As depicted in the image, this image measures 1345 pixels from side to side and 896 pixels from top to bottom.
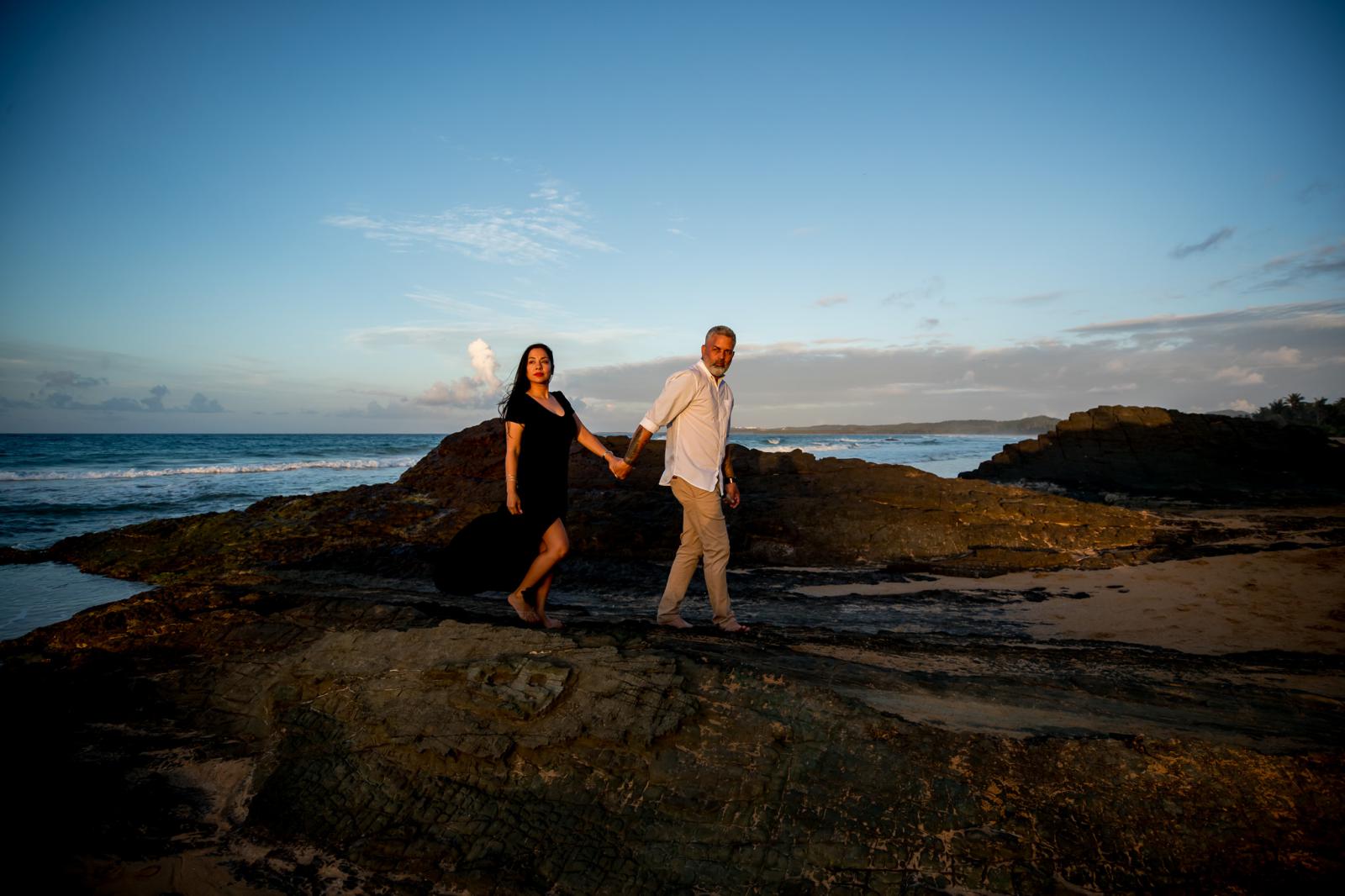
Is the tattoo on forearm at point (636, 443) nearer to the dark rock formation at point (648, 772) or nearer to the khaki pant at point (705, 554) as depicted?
the khaki pant at point (705, 554)

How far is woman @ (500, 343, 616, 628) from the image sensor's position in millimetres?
4969

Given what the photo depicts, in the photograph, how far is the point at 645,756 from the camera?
2.99m

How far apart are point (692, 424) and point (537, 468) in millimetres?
1181

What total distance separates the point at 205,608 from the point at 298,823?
2410 mm

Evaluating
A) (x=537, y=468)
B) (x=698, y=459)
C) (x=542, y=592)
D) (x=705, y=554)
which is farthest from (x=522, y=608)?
(x=698, y=459)

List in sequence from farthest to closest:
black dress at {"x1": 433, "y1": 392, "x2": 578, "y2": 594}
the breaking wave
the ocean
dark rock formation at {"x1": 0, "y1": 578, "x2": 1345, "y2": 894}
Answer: the breaking wave → the ocean → black dress at {"x1": 433, "y1": 392, "x2": 578, "y2": 594} → dark rock formation at {"x1": 0, "y1": 578, "x2": 1345, "y2": 894}

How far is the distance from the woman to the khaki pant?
0.86 metres

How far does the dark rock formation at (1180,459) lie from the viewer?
16516mm

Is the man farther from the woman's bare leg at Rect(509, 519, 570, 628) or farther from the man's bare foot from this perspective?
the man's bare foot

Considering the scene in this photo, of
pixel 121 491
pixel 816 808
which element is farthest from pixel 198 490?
pixel 816 808

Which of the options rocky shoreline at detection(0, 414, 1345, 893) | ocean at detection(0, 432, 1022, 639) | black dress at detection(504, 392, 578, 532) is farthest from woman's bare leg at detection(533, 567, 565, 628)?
ocean at detection(0, 432, 1022, 639)

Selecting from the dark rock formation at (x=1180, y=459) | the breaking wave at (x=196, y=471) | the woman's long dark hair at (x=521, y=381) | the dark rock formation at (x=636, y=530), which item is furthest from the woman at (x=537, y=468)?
the breaking wave at (x=196, y=471)

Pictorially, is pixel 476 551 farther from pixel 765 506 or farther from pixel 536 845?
pixel 765 506

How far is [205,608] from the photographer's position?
4820mm
